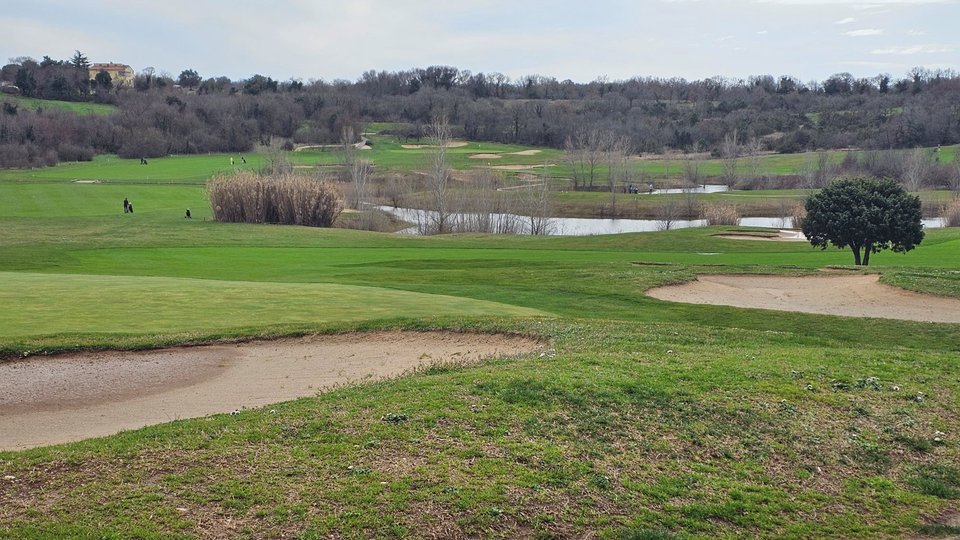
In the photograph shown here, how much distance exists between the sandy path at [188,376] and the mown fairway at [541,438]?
72 cm

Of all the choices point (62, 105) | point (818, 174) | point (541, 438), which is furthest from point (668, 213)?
point (62, 105)

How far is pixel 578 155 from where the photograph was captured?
111938mm

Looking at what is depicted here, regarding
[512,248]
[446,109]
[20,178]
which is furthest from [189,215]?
[446,109]

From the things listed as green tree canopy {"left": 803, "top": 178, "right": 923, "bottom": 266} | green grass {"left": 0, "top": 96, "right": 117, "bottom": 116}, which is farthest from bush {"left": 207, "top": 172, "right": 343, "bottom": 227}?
green grass {"left": 0, "top": 96, "right": 117, "bottom": 116}

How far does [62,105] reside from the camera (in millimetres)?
147875

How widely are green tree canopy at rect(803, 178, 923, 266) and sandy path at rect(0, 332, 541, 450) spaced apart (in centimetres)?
2194

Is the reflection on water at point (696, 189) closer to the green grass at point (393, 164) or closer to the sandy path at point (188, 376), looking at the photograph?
the green grass at point (393, 164)

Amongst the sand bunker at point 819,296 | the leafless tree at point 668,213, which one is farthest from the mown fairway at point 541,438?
the leafless tree at point 668,213

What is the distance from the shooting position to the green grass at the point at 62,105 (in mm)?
141875

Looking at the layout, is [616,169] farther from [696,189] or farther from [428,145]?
[428,145]

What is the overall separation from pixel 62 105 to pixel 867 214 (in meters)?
145

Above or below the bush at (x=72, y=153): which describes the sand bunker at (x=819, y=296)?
below

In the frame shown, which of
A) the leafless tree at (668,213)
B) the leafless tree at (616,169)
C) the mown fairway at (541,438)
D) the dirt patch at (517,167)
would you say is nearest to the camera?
the mown fairway at (541,438)

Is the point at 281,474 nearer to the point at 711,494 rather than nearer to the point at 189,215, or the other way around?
the point at 711,494
